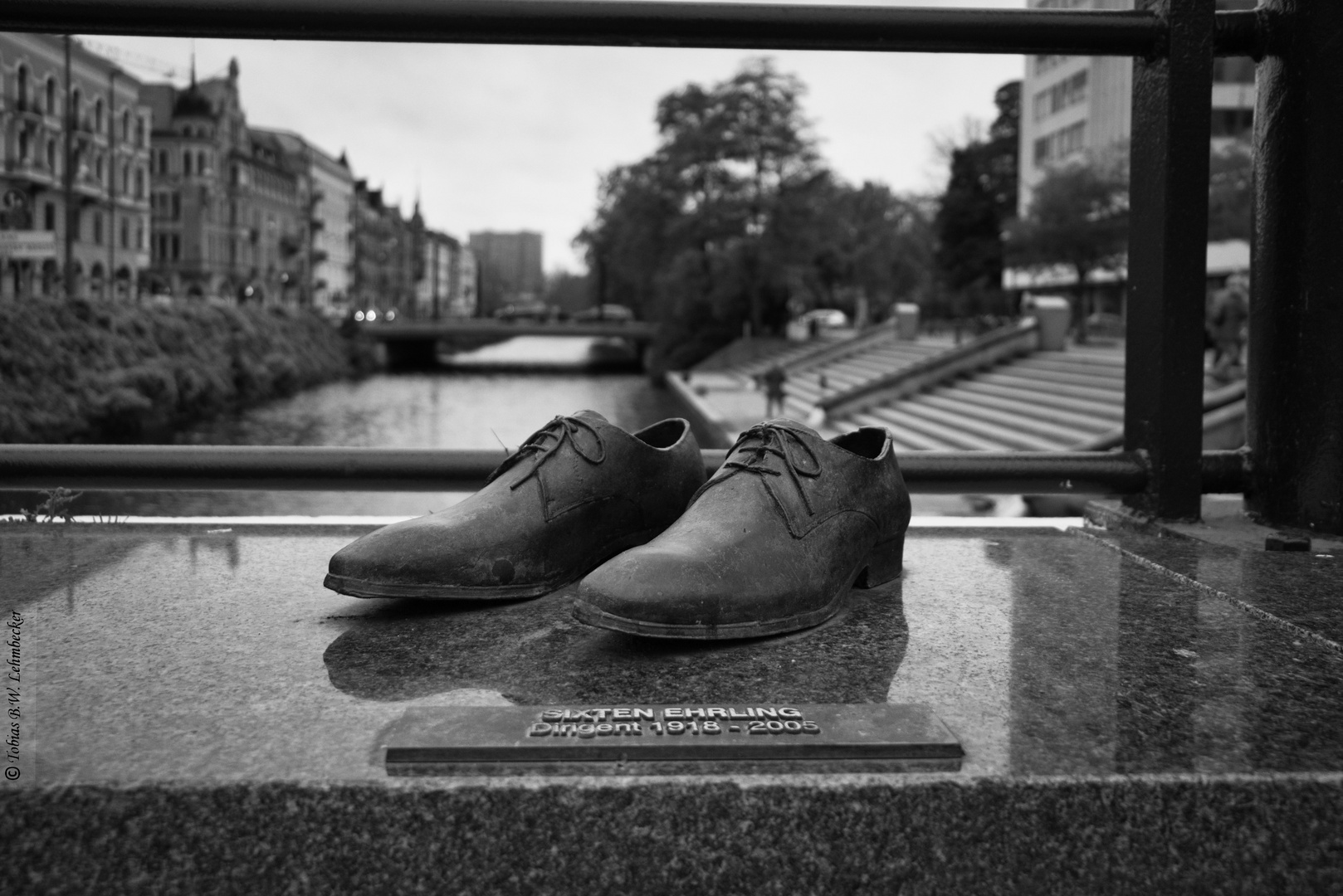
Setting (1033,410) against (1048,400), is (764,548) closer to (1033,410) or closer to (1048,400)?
(1033,410)

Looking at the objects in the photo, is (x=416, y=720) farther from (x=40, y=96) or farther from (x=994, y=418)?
(x=40, y=96)

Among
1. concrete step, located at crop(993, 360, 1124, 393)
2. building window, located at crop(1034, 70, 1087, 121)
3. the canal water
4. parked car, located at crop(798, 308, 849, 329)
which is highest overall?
building window, located at crop(1034, 70, 1087, 121)

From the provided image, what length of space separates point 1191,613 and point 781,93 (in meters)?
48.7

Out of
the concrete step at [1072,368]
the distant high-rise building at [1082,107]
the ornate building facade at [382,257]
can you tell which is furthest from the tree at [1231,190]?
the ornate building facade at [382,257]

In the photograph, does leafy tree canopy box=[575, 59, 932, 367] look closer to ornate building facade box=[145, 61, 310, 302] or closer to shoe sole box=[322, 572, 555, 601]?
ornate building facade box=[145, 61, 310, 302]

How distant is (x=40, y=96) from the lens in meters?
34.9

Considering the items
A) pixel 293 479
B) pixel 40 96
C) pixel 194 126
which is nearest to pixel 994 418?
pixel 293 479

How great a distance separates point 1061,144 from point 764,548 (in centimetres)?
5718

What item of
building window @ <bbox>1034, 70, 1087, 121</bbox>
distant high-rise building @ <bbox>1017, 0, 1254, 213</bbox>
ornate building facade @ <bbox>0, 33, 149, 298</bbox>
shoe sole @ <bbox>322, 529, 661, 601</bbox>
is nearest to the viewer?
shoe sole @ <bbox>322, 529, 661, 601</bbox>

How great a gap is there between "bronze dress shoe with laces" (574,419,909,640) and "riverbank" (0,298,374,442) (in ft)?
55.6

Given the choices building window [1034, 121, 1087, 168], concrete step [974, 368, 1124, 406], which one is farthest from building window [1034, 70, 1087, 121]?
concrete step [974, 368, 1124, 406]

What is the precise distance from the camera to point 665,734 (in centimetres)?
114

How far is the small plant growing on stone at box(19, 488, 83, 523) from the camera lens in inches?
89.6

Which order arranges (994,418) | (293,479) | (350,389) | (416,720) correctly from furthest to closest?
(350,389)
(994,418)
(293,479)
(416,720)
